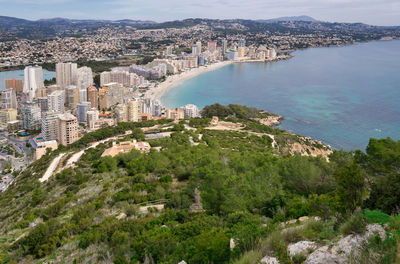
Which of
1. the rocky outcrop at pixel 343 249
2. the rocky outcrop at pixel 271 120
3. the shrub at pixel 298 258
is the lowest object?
the rocky outcrop at pixel 271 120

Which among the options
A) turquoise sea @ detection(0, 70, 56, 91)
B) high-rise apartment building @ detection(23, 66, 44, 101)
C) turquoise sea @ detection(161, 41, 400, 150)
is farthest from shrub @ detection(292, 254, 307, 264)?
turquoise sea @ detection(0, 70, 56, 91)

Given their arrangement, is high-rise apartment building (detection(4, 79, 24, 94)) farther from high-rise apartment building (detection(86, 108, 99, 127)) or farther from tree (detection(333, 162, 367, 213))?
tree (detection(333, 162, 367, 213))

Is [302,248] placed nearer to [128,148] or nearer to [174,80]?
[128,148]

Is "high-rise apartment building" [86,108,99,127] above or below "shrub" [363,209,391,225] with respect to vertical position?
below

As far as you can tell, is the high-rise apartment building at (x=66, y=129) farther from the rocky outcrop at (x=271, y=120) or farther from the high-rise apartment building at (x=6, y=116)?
the rocky outcrop at (x=271, y=120)

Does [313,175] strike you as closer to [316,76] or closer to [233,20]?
[316,76]

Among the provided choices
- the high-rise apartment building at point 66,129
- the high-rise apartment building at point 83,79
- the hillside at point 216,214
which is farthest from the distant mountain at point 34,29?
the hillside at point 216,214
